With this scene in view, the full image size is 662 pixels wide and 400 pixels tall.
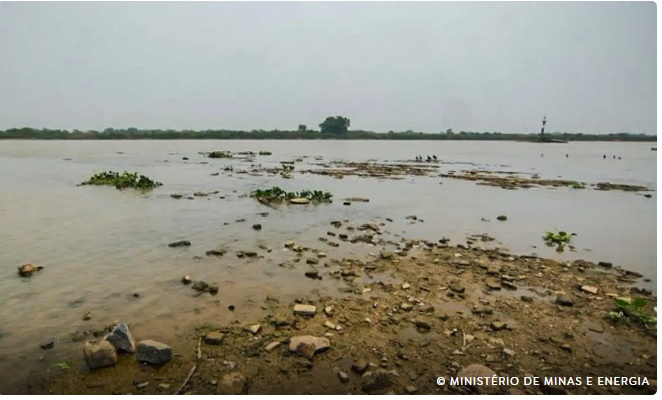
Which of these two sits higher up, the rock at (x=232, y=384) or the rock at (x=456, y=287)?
the rock at (x=456, y=287)

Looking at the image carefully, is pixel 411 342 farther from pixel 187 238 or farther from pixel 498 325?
pixel 187 238

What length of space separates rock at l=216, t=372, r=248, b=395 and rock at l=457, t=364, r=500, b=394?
2.88 m

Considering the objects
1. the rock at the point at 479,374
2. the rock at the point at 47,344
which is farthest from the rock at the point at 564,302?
the rock at the point at 47,344

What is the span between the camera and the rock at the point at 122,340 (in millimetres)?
5398

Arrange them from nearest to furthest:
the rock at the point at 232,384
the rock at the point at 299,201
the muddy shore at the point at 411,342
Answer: the rock at the point at 232,384 → the muddy shore at the point at 411,342 → the rock at the point at 299,201

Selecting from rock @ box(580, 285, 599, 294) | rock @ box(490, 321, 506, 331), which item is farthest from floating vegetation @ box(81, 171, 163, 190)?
rock @ box(580, 285, 599, 294)

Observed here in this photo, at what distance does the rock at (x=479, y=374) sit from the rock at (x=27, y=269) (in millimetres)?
9275

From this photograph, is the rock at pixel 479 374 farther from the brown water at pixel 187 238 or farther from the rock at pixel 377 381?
the brown water at pixel 187 238

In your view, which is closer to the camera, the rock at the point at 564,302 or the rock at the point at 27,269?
the rock at the point at 564,302

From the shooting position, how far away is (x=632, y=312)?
22.1ft

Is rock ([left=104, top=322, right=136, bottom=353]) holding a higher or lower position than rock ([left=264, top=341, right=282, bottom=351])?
higher

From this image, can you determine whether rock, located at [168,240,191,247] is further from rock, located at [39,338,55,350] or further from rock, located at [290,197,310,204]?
rock, located at [290,197,310,204]

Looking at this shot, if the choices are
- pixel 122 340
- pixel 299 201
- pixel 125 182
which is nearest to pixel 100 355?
pixel 122 340

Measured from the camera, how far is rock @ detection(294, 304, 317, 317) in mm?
6746
